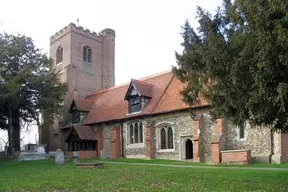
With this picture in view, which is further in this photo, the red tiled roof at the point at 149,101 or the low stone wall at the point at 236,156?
the red tiled roof at the point at 149,101

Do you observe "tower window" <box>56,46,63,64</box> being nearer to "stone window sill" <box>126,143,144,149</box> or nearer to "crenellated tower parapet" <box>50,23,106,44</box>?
"crenellated tower parapet" <box>50,23,106,44</box>

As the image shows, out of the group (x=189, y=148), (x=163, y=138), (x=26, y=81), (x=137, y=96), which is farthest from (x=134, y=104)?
(x=26, y=81)

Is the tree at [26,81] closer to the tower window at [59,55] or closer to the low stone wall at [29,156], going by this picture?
the low stone wall at [29,156]

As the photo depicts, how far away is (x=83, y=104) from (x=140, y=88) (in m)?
9.81

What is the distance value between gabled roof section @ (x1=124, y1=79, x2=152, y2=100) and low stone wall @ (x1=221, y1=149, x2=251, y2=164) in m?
10.9

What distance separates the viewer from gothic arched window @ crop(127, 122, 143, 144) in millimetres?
33250

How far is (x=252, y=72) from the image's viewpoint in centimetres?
1191

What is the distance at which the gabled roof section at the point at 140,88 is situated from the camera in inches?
1308

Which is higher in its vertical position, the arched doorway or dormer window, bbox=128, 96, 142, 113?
dormer window, bbox=128, 96, 142, 113

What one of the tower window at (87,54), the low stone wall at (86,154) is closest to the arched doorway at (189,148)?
the low stone wall at (86,154)

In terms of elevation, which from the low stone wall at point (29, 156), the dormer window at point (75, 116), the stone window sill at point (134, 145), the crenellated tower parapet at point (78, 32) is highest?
the crenellated tower parapet at point (78, 32)

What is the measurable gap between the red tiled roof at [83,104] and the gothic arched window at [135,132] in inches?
321

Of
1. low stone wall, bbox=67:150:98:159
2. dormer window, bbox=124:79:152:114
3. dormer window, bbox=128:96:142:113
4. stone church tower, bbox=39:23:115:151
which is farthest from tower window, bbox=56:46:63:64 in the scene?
dormer window, bbox=128:96:142:113

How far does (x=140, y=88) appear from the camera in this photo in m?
33.7
